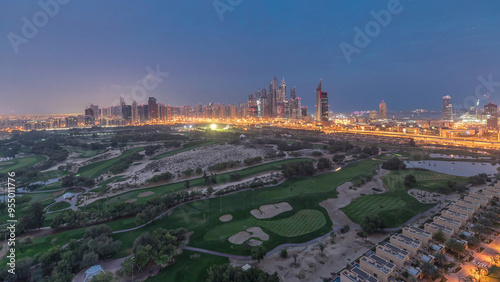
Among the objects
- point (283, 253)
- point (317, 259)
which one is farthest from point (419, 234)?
point (283, 253)

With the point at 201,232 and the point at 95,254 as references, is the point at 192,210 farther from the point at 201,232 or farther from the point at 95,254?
the point at 95,254

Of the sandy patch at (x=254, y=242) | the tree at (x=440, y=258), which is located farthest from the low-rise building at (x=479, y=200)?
the sandy patch at (x=254, y=242)

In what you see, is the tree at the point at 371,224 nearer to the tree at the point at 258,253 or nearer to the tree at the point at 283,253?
the tree at the point at 283,253

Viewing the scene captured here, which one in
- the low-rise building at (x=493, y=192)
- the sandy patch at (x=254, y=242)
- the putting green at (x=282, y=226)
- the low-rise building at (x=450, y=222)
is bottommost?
the sandy patch at (x=254, y=242)

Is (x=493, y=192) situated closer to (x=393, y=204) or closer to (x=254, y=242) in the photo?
(x=393, y=204)

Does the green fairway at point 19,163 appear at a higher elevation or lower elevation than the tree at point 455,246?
higher

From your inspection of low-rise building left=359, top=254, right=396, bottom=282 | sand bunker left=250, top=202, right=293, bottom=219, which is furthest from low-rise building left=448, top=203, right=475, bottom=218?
sand bunker left=250, top=202, right=293, bottom=219

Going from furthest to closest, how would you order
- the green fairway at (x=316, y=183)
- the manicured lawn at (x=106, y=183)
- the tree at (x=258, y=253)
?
the manicured lawn at (x=106, y=183) → the green fairway at (x=316, y=183) → the tree at (x=258, y=253)

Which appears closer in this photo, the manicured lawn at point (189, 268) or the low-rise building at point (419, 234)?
the manicured lawn at point (189, 268)
